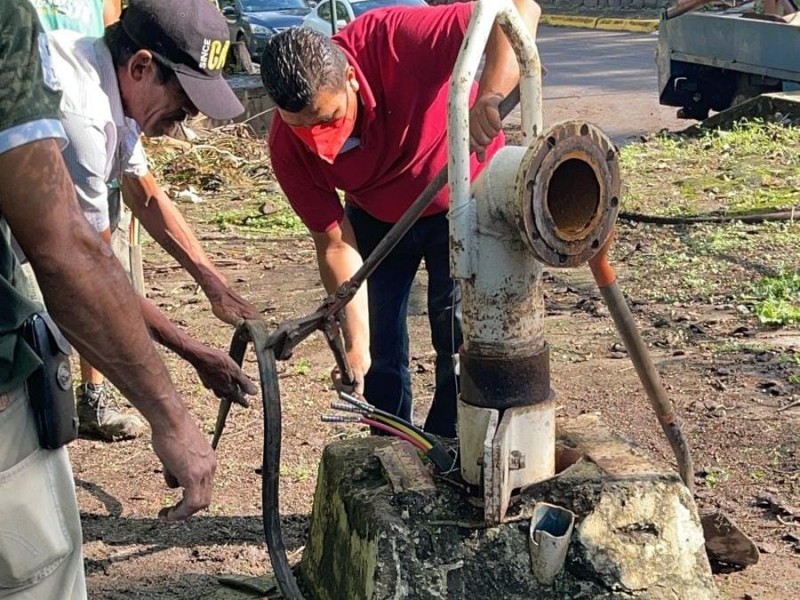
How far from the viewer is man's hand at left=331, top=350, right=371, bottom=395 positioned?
3.46 meters

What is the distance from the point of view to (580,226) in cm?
246

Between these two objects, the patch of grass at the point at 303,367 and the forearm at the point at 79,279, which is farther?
the patch of grass at the point at 303,367

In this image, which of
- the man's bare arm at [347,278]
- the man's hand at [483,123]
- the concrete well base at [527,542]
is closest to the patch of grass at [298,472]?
the man's bare arm at [347,278]

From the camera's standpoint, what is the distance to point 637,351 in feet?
10.3

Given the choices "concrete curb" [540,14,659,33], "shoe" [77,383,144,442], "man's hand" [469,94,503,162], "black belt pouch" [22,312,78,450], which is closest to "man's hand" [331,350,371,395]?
"man's hand" [469,94,503,162]

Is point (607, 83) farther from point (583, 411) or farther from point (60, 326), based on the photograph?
point (60, 326)

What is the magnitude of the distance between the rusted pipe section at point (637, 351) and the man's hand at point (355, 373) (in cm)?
82

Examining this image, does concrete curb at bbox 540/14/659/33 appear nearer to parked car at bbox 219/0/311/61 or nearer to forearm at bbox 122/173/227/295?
parked car at bbox 219/0/311/61

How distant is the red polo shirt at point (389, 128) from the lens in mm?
3568

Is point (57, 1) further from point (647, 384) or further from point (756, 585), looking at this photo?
point (756, 585)

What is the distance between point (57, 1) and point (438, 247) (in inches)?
68.3

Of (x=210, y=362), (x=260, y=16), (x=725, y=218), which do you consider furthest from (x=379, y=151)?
(x=260, y=16)

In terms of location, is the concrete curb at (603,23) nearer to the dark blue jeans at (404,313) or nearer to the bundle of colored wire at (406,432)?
the dark blue jeans at (404,313)

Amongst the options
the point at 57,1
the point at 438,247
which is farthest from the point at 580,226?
the point at 57,1
